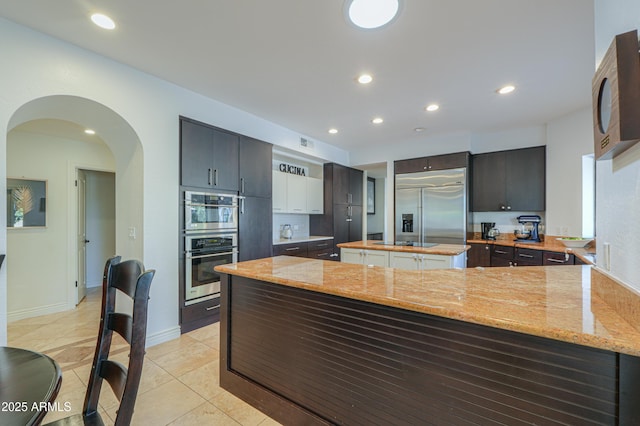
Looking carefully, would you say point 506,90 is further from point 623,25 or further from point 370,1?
point 623,25

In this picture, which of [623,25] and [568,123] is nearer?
[623,25]

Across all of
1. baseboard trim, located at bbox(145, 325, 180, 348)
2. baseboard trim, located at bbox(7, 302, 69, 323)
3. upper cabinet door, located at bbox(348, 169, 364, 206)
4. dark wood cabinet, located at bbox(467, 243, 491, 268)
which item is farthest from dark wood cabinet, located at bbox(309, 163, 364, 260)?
baseboard trim, located at bbox(7, 302, 69, 323)

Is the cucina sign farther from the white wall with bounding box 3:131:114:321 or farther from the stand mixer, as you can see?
the stand mixer

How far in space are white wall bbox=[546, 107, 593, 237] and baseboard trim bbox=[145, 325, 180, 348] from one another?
5136mm

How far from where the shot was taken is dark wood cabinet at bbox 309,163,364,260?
17.3 ft

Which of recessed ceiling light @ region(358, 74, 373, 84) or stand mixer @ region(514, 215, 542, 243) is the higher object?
recessed ceiling light @ region(358, 74, 373, 84)

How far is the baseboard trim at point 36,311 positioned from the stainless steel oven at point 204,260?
2.24 meters

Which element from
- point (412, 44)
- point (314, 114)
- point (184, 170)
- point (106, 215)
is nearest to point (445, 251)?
point (412, 44)

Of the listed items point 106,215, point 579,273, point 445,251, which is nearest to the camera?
point 579,273

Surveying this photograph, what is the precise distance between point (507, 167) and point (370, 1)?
3.87 meters

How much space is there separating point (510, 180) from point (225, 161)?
440cm

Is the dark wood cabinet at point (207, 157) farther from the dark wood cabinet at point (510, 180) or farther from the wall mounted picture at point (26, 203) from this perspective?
the dark wood cabinet at point (510, 180)

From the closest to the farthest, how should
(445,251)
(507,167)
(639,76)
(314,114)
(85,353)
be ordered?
(639,76)
(85,353)
(445,251)
(314,114)
(507,167)

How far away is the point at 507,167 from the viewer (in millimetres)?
4418
